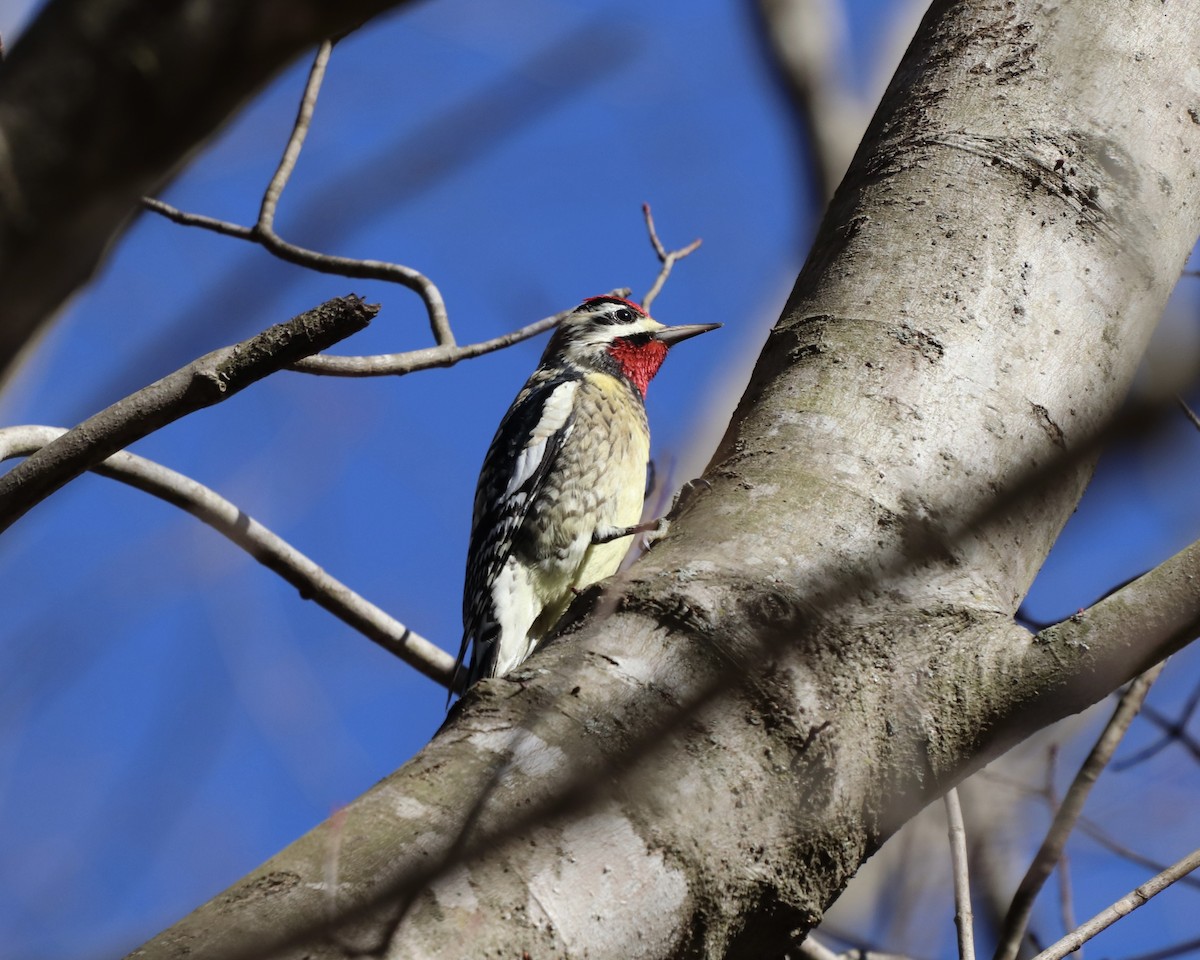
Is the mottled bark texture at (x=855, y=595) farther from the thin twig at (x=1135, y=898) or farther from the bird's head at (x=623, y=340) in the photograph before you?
the bird's head at (x=623, y=340)

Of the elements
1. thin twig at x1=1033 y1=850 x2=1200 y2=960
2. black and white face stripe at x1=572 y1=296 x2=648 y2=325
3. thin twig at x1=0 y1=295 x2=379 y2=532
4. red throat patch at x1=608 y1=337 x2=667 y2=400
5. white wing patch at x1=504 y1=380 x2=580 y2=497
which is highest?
black and white face stripe at x1=572 y1=296 x2=648 y2=325

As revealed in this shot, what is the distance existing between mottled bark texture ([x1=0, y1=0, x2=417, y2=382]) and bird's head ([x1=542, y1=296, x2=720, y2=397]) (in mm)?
5296

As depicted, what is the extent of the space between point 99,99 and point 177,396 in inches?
43.1

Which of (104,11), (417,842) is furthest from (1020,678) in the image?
(104,11)

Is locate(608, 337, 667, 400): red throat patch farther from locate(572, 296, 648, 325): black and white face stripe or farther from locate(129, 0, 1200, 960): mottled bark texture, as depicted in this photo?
locate(129, 0, 1200, 960): mottled bark texture

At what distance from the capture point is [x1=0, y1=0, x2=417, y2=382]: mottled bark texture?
655mm

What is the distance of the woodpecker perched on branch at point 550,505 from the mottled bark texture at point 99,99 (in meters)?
3.83

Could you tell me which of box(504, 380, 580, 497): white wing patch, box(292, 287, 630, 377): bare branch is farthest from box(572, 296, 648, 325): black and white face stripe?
box(292, 287, 630, 377): bare branch

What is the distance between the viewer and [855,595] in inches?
68.7

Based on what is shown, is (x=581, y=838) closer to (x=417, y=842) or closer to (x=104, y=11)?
(x=417, y=842)

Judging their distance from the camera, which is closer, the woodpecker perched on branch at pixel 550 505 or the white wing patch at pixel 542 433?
the woodpecker perched on branch at pixel 550 505

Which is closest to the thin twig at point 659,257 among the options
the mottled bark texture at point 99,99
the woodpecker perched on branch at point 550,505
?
the woodpecker perched on branch at point 550,505

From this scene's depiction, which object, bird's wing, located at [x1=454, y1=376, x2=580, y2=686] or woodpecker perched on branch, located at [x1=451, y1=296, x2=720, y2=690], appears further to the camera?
bird's wing, located at [x1=454, y1=376, x2=580, y2=686]

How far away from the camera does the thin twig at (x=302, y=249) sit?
3656mm
